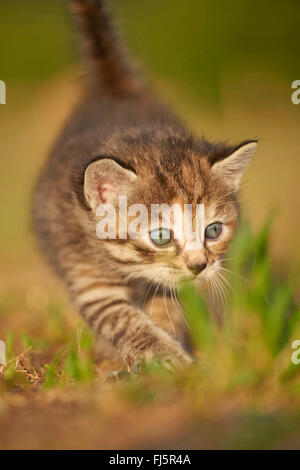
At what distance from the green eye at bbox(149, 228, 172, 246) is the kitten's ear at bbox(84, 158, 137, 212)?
0.23 m

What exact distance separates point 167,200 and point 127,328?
0.60 meters

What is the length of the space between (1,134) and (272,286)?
4.50 m

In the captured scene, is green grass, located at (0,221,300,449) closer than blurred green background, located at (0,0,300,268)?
Yes

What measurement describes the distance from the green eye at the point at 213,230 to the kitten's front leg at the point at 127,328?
455mm

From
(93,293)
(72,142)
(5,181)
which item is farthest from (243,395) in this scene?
(5,181)

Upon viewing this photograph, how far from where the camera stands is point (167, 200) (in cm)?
210

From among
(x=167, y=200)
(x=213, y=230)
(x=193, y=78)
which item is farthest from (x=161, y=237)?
(x=193, y=78)

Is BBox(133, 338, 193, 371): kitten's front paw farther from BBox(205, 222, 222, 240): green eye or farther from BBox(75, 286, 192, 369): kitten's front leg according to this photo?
BBox(205, 222, 222, 240): green eye

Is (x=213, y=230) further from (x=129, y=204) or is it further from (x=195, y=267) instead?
(x=129, y=204)

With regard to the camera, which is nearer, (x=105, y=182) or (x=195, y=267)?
(x=195, y=267)

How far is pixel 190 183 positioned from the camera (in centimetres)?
217

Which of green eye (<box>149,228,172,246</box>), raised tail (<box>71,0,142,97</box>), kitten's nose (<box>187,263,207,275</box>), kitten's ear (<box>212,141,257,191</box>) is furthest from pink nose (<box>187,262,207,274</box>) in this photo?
raised tail (<box>71,0,142,97</box>)

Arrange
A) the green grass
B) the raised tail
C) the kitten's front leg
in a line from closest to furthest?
the green grass → the kitten's front leg → the raised tail

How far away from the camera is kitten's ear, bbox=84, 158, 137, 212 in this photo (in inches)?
80.9
